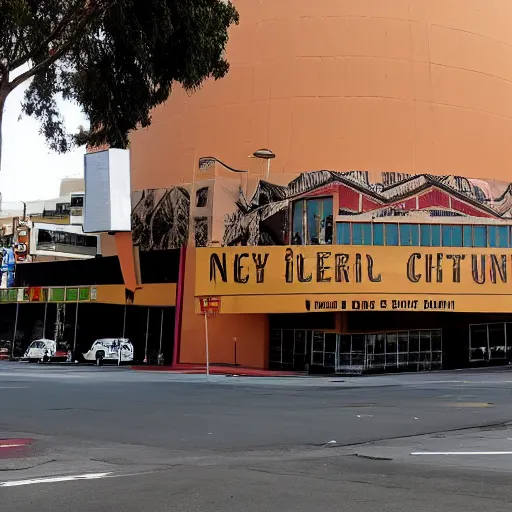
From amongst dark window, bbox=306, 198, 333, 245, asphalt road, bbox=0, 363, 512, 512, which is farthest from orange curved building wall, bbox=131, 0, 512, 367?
asphalt road, bbox=0, 363, 512, 512

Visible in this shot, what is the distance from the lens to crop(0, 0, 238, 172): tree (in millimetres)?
13812

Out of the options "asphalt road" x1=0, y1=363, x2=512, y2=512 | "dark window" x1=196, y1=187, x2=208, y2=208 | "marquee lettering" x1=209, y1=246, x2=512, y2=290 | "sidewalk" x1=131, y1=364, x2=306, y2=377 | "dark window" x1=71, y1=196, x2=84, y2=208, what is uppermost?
"dark window" x1=71, y1=196, x2=84, y2=208

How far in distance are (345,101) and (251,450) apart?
2732 cm

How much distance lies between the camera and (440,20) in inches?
1484

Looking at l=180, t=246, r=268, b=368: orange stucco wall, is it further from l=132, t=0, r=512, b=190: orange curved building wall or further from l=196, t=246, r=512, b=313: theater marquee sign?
l=132, t=0, r=512, b=190: orange curved building wall

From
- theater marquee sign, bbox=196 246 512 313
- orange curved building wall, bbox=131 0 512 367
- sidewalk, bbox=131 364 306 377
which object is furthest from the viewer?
orange curved building wall, bbox=131 0 512 367

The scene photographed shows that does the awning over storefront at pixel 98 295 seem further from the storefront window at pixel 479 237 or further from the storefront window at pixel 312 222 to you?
the storefront window at pixel 479 237

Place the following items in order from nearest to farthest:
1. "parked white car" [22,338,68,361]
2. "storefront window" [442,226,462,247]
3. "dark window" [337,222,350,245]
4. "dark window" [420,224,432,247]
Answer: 1. "dark window" [337,222,350,245]
2. "dark window" [420,224,432,247]
3. "storefront window" [442,226,462,247]
4. "parked white car" [22,338,68,361]

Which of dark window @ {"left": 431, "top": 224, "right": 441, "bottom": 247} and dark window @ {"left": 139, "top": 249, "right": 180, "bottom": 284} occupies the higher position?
dark window @ {"left": 431, "top": 224, "right": 441, "bottom": 247}

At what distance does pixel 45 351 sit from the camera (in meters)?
42.6

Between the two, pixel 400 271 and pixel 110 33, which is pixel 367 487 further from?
pixel 400 271

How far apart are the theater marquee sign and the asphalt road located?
10.2 metres

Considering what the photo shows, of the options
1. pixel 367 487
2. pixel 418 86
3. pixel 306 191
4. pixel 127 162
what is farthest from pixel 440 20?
pixel 367 487

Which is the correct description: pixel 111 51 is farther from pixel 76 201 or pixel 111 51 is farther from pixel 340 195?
pixel 76 201
